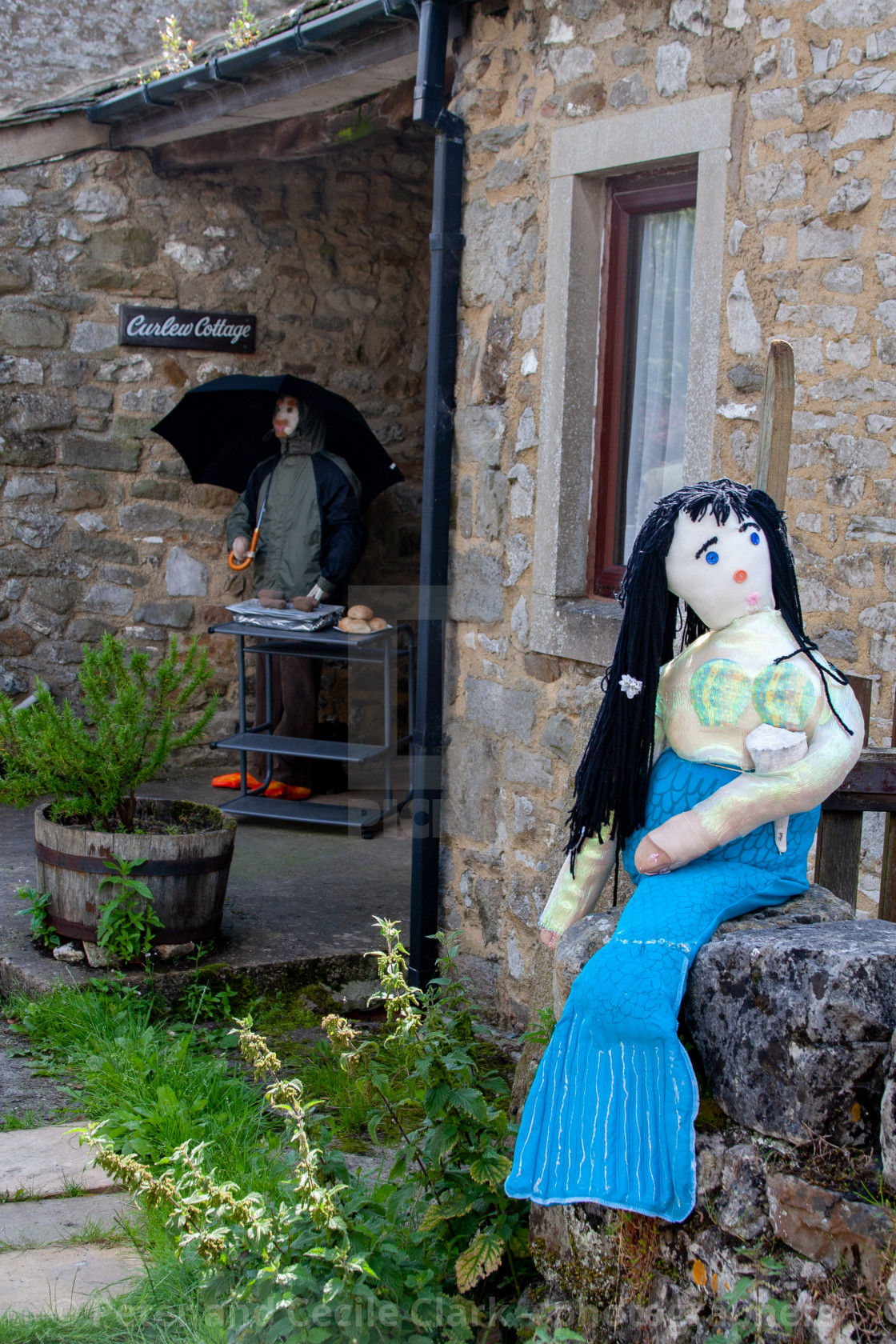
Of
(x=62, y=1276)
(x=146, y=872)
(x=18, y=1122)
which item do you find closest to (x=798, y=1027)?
(x=62, y=1276)

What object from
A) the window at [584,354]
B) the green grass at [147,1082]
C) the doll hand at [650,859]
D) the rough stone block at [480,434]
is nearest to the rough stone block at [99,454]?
the rough stone block at [480,434]

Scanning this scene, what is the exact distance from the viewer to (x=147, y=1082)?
3.59m

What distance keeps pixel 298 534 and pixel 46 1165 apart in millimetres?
3933

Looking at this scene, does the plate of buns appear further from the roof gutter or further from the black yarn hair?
the black yarn hair

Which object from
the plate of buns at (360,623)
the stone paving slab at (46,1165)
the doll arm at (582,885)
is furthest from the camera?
the plate of buns at (360,623)

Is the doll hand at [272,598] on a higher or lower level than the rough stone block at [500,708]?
higher

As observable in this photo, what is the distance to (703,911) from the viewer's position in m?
2.07

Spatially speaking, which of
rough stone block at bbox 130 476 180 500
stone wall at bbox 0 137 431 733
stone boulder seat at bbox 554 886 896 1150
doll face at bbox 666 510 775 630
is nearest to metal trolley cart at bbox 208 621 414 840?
stone wall at bbox 0 137 431 733

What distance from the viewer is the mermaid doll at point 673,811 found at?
1893mm

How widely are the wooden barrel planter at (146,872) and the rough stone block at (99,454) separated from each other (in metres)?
2.91

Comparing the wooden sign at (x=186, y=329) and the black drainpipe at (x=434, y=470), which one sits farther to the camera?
the wooden sign at (x=186, y=329)

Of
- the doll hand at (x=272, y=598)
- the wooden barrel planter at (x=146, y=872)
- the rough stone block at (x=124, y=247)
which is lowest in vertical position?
the wooden barrel planter at (x=146, y=872)

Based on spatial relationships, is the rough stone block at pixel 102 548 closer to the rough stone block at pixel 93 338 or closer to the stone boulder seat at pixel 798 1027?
the rough stone block at pixel 93 338

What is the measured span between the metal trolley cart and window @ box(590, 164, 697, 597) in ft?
7.01
